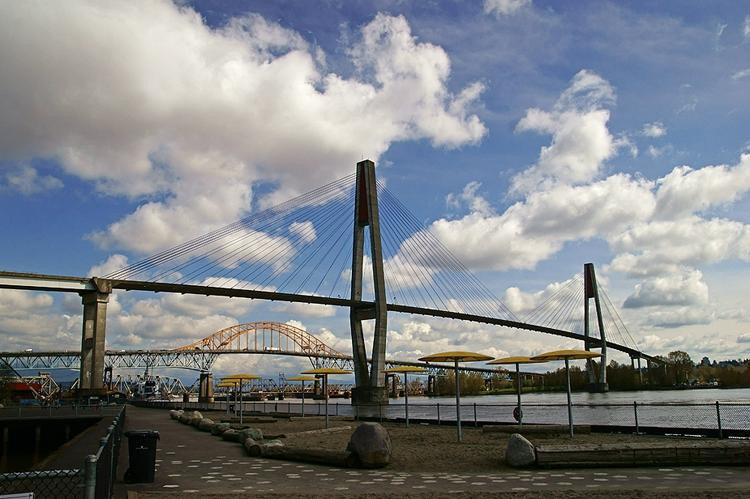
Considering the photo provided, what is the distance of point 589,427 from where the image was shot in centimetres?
2333

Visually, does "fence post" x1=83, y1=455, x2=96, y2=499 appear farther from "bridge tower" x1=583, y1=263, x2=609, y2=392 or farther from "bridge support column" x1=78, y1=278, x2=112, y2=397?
"bridge tower" x1=583, y1=263, x2=609, y2=392

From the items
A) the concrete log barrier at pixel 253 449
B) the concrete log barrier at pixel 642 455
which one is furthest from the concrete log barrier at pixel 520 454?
the concrete log barrier at pixel 253 449

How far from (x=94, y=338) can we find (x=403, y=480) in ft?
160

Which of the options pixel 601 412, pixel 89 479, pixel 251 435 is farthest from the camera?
pixel 601 412

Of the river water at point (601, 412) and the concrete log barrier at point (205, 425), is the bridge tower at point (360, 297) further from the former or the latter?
the concrete log barrier at point (205, 425)

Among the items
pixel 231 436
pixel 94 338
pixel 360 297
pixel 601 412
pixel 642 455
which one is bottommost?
pixel 601 412

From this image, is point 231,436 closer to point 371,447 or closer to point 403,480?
point 371,447

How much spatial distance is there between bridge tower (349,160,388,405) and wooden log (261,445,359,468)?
4660 centimetres

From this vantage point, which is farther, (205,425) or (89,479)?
A: (205,425)

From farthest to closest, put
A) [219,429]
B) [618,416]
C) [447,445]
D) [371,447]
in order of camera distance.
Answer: [618,416] → [219,429] → [447,445] → [371,447]

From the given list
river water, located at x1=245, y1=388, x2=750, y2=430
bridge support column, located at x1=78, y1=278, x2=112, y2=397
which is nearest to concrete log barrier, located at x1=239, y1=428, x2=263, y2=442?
river water, located at x1=245, y1=388, x2=750, y2=430

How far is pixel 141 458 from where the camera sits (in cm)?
1302

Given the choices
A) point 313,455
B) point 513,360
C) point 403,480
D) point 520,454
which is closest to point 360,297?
point 513,360

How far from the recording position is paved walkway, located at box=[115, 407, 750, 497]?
11758 mm
